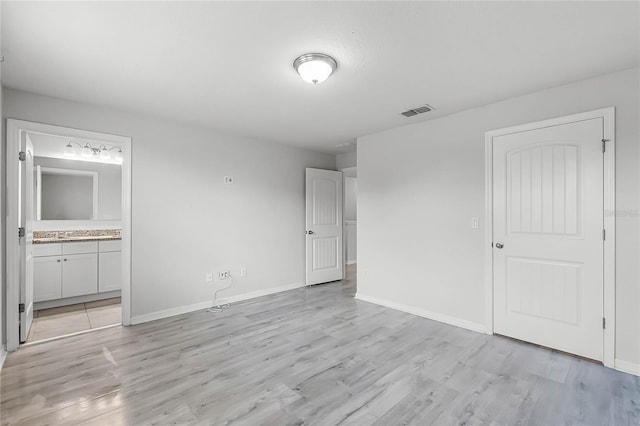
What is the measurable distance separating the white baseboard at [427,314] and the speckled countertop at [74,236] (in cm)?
393

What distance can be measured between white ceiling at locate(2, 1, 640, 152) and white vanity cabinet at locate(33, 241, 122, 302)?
7.47ft

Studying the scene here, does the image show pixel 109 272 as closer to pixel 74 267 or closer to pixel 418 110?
pixel 74 267

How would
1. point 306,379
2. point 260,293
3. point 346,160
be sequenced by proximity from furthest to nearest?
point 346,160, point 260,293, point 306,379

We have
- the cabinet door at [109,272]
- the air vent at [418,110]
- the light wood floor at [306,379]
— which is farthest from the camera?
the cabinet door at [109,272]

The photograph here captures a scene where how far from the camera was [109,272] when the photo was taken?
4496mm

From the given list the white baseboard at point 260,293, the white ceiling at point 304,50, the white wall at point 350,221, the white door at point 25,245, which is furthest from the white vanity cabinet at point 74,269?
the white wall at point 350,221

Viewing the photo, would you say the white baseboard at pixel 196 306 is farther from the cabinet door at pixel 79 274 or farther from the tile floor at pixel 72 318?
the cabinet door at pixel 79 274

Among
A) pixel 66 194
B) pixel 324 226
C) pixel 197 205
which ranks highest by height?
pixel 66 194

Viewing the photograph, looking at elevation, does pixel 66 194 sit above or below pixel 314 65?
below

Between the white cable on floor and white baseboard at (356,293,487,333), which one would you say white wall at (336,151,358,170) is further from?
the white cable on floor

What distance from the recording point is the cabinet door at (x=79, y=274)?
4.16 m

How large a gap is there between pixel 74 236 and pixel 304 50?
460 centimetres

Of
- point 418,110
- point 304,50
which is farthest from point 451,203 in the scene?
point 304,50

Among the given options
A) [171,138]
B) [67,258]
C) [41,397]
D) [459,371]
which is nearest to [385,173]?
[459,371]
